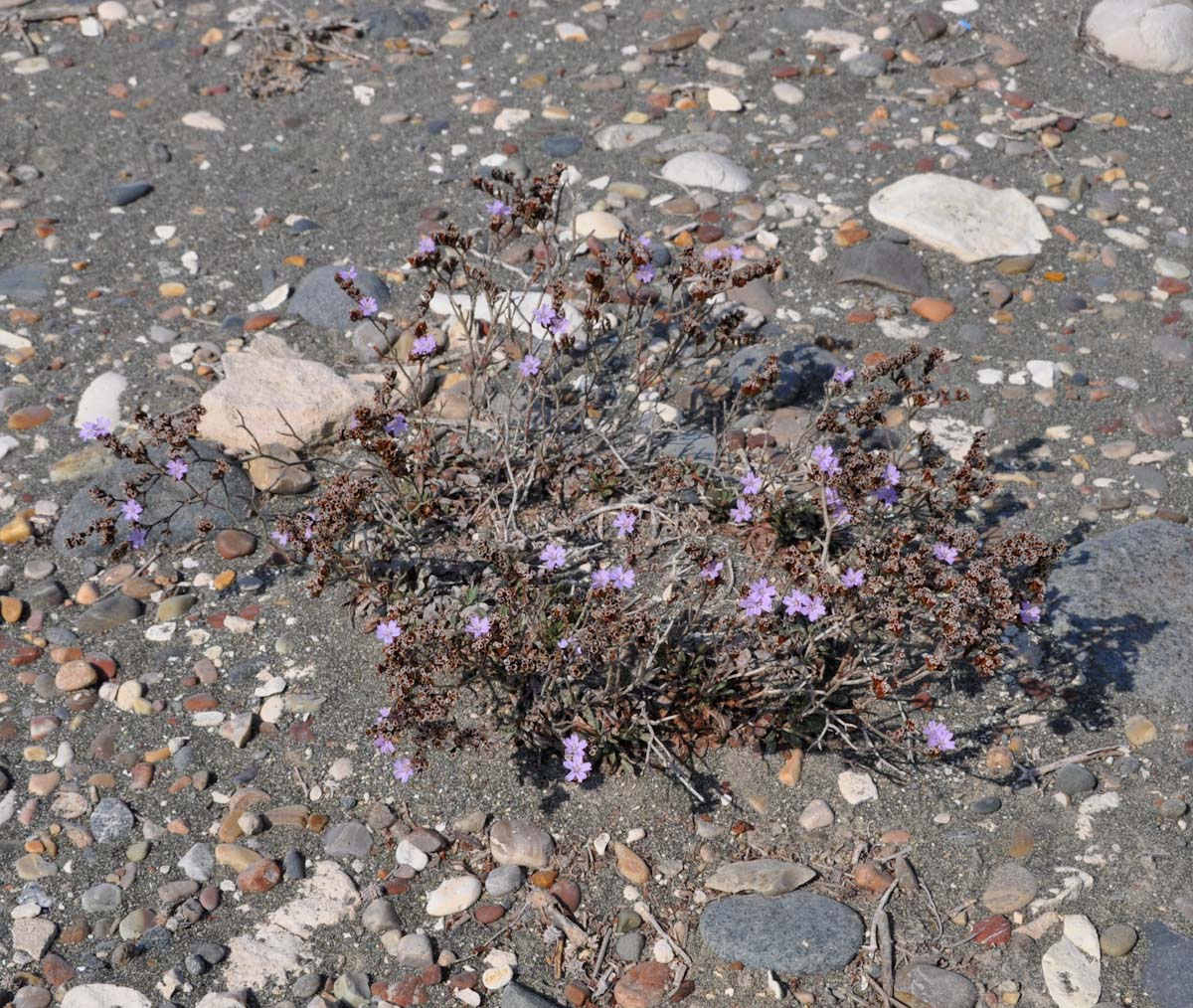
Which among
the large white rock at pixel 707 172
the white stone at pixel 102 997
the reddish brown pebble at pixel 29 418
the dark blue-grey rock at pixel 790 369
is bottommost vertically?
the white stone at pixel 102 997

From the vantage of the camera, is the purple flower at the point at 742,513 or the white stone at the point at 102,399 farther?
the white stone at the point at 102,399

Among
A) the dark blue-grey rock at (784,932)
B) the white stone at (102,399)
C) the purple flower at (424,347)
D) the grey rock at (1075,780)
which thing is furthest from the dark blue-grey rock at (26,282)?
the grey rock at (1075,780)

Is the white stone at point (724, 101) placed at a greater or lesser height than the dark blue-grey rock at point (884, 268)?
greater

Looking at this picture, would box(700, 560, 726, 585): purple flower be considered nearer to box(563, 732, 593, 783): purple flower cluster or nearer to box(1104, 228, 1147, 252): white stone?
box(563, 732, 593, 783): purple flower cluster

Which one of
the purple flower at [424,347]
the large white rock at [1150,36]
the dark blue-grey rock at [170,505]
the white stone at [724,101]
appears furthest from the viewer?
the large white rock at [1150,36]

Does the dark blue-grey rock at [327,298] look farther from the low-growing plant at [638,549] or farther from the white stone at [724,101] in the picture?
the white stone at [724,101]

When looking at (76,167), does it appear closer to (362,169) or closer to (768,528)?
(362,169)
